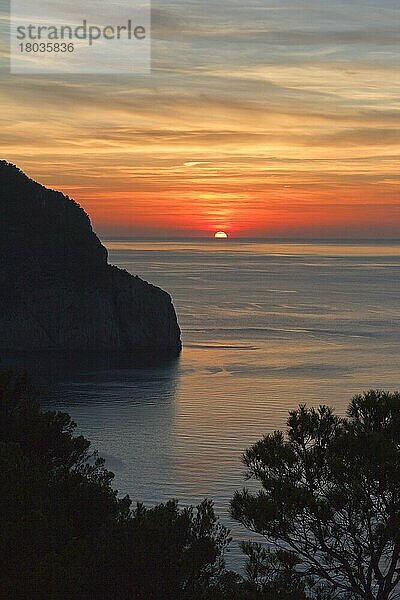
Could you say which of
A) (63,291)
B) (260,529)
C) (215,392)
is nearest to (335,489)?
(260,529)

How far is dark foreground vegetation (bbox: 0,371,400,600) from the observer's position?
1984cm

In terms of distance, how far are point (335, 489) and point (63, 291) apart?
3794 inches

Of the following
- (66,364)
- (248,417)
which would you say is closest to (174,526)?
(248,417)

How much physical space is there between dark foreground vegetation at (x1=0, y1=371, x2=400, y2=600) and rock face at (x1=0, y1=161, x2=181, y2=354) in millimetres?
84398

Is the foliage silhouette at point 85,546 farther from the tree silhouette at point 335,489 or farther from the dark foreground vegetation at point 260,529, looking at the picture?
the tree silhouette at point 335,489

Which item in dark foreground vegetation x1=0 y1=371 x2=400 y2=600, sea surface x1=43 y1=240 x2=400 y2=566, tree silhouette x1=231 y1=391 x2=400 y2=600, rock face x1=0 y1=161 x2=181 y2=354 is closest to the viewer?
dark foreground vegetation x1=0 y1=371 x2=400 y2=600

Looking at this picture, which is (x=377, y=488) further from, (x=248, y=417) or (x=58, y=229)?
(x=58, y=229)

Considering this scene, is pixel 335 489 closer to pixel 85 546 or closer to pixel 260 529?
pixel 260 529

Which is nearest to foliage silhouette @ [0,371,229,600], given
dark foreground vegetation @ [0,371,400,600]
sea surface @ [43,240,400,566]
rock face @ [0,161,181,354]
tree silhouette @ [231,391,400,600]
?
dark foreground vegetation @ [0,371,400,600]

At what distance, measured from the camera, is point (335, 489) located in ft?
67.5

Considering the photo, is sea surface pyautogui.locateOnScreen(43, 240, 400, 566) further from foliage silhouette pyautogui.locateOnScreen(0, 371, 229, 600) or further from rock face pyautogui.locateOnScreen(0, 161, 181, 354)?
foliage silhouette pyautogui.locateOnScreen(0, 371, 229, 600)

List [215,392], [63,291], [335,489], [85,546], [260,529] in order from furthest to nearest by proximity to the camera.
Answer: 1. [63,291]
2. [215,392]
3. [85,546]
4. [260,529]
5. [335,489]

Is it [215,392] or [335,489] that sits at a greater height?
[335,489]

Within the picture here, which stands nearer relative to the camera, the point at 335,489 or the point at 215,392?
the point at 335,489
